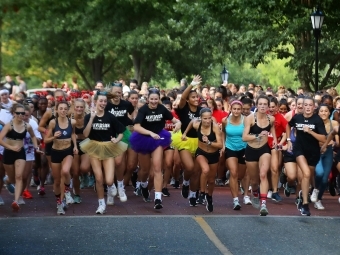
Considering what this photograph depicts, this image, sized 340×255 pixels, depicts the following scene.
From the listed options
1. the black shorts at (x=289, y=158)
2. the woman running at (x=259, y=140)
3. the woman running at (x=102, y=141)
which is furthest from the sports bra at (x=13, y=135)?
the black shorts at (x=289, y=158)

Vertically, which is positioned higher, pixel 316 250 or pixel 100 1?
pixel 100 1

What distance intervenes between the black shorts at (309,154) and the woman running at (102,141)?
2.74 m

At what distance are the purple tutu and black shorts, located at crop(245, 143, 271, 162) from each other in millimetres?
1377

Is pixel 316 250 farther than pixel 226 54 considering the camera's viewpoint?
No

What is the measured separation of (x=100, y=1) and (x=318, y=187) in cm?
2907

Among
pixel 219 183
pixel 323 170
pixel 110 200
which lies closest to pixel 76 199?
pixel 110 200

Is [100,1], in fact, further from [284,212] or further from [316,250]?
[316,250]

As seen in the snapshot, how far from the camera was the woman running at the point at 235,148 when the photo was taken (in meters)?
16.4

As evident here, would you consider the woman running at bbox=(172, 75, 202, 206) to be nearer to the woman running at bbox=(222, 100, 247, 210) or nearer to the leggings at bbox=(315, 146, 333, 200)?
the woman running at bbox=(222, 100, 247, 210)

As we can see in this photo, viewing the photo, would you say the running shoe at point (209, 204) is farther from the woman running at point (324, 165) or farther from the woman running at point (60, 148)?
the woman running at point (60, 148)

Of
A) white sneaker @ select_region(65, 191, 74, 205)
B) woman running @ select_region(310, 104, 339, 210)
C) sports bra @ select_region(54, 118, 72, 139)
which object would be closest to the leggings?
woman running @ select_region(310, 104, 339, 210)

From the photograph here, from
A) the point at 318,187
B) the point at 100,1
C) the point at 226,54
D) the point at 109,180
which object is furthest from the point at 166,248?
the point at 100,1

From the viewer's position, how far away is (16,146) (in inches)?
637

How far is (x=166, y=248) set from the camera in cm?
1235
